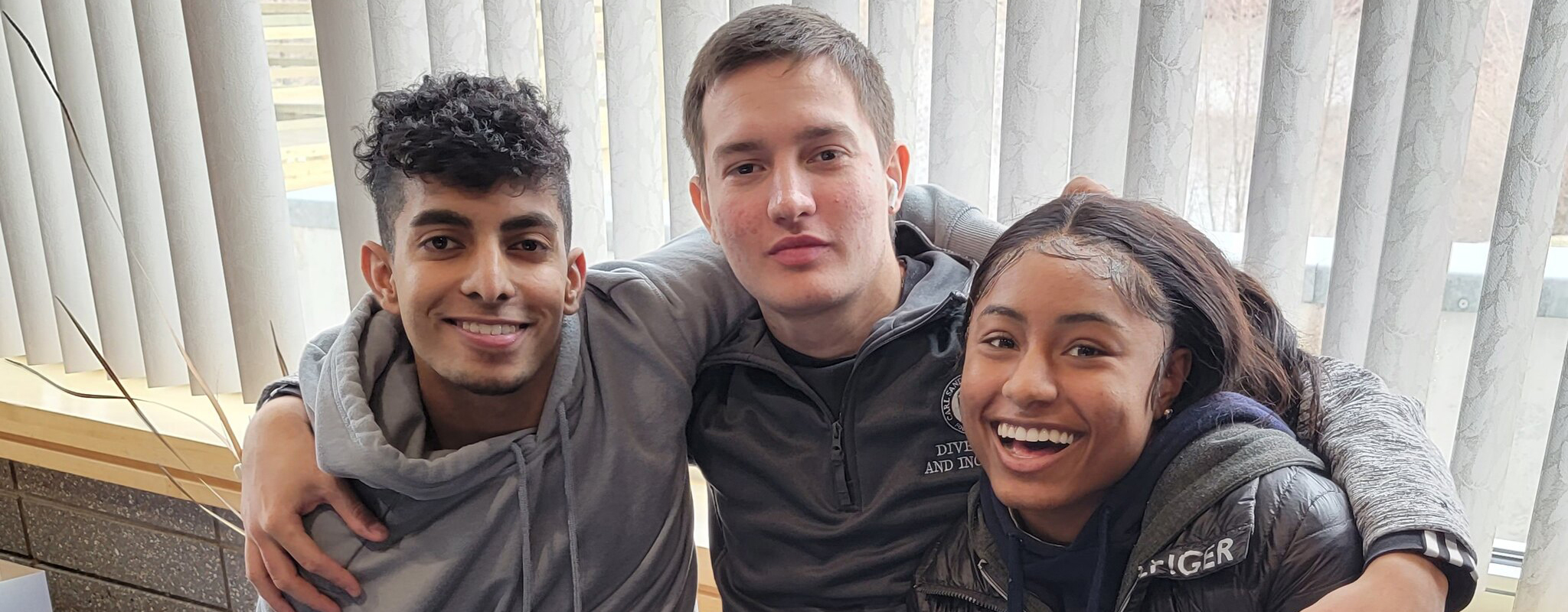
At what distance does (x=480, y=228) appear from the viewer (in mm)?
1022

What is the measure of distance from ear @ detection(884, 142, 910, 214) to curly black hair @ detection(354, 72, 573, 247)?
34cm

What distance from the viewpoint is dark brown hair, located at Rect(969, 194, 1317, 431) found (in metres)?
0.89

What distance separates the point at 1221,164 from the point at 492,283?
0.85 m

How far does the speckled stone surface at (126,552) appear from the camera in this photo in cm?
204

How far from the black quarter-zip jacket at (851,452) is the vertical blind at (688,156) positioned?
28 centimetres

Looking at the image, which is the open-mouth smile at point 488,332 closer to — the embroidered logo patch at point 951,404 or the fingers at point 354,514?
the fingers at point 354,514

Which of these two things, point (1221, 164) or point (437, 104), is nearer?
point (437, 104)

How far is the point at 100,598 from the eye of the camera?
2.16 metres

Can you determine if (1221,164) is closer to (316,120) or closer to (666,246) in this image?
(666,246)

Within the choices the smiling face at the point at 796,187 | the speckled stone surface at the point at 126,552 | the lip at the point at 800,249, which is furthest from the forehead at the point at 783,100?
the speckled stone surface at the point at 126,552

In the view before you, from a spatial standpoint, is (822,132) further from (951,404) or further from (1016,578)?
(1016,578)

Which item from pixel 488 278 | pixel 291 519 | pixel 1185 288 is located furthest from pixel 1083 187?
pixel 291 519

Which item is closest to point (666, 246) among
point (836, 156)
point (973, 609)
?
point (836, 156)

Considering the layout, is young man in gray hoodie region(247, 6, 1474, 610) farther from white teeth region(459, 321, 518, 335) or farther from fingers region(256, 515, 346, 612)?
white teeth region(459, 321, 518, 335)
